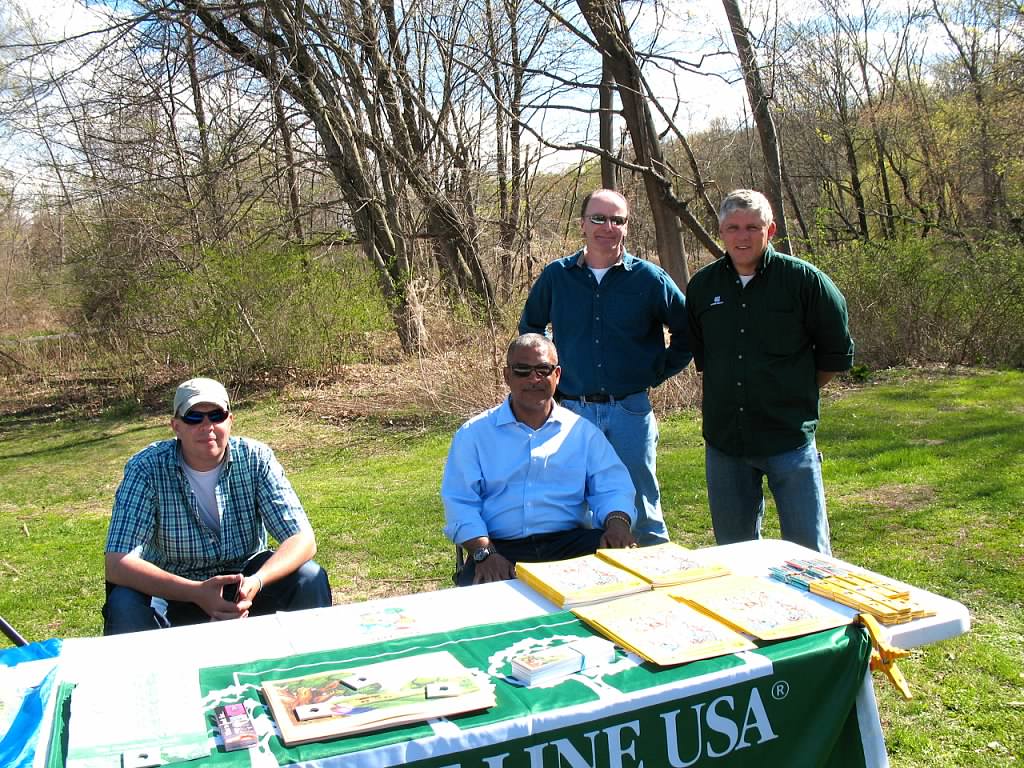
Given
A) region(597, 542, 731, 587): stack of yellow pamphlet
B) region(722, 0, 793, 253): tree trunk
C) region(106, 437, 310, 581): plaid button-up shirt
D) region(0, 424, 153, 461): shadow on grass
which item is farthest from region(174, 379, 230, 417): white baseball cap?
region(0, 424, 153, 461): shadow on grass

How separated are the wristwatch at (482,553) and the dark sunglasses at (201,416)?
102cm

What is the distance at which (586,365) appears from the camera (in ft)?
12.7

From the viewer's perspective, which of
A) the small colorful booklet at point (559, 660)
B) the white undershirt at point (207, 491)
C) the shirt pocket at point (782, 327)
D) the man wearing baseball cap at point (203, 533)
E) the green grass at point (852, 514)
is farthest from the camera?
the green grass at point (852, 514)

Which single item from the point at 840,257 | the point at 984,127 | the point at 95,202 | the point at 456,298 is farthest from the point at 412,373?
the point at 984,127

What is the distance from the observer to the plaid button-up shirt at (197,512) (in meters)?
3.14

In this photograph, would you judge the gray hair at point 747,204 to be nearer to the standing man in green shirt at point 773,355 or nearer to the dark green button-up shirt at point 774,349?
the standing man in green shirt at point 773,355

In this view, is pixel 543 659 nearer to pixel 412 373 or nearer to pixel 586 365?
pixel 586 365

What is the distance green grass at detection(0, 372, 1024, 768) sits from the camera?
3.49 meters

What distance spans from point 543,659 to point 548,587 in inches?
18.9

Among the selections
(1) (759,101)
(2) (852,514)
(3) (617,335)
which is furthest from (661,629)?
(1) (759,101)

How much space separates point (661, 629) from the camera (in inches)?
82.0

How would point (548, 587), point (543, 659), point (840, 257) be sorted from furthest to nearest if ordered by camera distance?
point (840, 257), point (548, 587), point (543, 659)

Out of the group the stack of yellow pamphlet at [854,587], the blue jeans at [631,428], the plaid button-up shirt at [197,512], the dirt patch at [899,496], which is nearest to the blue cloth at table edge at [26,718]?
the plaid button-up shirt at [197,512]

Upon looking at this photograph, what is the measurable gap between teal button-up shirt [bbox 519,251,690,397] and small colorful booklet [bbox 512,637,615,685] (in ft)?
6.33
